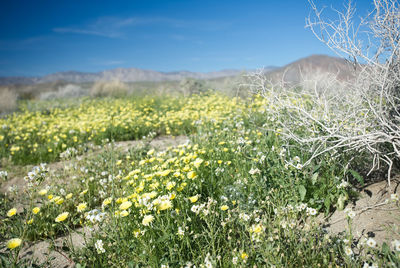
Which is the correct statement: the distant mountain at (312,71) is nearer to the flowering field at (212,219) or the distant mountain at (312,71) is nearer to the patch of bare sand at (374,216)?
the flowering field at (212,219)

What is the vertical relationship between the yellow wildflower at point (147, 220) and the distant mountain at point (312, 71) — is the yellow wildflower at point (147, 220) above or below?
Result: below

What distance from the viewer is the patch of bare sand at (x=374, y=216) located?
6.48 feet

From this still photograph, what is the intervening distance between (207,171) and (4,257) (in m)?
2.04

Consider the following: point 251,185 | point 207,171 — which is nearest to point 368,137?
point 251,185

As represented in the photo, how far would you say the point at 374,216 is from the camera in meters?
2.16

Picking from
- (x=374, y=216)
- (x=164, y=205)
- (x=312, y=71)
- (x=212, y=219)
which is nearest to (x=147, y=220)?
(x=164, y=205)

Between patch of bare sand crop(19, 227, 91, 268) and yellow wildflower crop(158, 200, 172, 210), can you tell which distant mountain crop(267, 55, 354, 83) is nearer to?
yellow wildflower crop(158, 200, 172, 210)

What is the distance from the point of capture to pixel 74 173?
14.1ft

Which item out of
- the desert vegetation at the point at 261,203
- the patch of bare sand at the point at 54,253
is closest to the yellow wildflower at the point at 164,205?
the desert vegetation at the point at 261,203

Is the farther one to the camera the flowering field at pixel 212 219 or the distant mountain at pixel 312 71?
the distant mountain at pixel 312 71

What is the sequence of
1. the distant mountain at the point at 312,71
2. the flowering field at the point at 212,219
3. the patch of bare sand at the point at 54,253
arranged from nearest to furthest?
the flowering field at the point at 212,219 < the patch of bare sand at the point at 54,253 < the distant mountain at the point at 312,71

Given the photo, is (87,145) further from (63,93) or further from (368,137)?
(63,93)

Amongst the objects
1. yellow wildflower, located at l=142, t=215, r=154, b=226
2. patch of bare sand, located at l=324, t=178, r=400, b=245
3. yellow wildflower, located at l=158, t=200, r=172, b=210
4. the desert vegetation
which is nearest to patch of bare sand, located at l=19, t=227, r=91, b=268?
the desert vegetation

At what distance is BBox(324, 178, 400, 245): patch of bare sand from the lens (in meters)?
1.98
